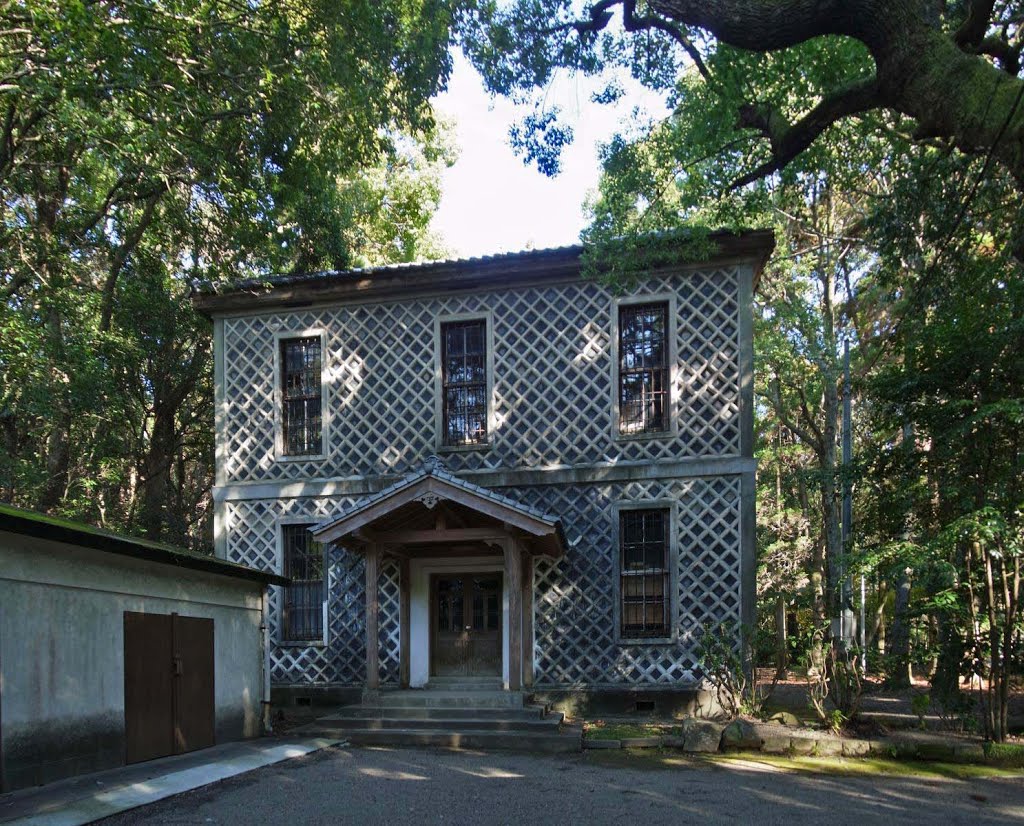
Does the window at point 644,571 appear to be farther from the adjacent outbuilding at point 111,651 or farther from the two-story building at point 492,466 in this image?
the adjacent outbuilding at point 111,651

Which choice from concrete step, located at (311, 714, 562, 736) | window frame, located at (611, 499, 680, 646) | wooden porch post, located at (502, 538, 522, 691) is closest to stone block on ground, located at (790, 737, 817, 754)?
window frame, located at (611, 499, 680, 646)

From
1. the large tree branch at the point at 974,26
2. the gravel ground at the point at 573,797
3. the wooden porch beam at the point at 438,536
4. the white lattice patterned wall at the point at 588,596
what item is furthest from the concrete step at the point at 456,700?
the large tree branch at the point at 974,26

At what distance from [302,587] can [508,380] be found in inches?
201

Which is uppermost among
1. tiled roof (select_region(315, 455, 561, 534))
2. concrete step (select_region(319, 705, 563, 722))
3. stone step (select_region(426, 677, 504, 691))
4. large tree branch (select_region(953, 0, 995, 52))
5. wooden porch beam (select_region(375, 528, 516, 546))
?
large tree branch (select_region(953, 0, 995, 52))

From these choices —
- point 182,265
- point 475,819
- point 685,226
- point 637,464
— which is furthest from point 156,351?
point 475,819

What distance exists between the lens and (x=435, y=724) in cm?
1171

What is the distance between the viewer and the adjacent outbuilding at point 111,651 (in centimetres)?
753

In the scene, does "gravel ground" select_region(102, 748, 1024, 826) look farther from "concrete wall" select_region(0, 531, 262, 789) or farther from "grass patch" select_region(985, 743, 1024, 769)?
"concrete wall" select_region(0, 531, 262, 789)

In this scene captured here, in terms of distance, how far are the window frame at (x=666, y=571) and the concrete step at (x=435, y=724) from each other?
73.7 inches

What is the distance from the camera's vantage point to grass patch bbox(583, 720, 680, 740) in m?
11.1

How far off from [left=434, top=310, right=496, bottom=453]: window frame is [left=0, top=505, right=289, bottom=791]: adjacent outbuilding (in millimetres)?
3882

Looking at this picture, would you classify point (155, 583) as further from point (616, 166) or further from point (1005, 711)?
point (1005, 711)

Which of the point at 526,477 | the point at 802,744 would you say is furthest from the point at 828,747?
the point at 526,477

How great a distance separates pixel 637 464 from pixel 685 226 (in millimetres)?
3999
